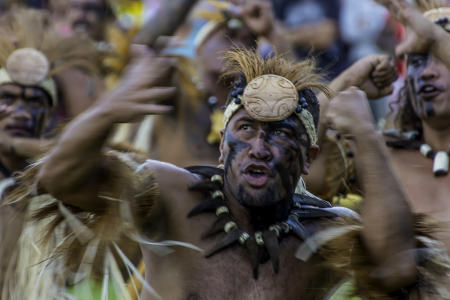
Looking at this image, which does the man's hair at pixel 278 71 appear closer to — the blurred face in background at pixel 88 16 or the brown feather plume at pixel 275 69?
the brown feather plume at pixel 275 69

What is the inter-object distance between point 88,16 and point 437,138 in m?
3.94

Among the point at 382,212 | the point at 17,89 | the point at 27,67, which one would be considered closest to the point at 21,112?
the point at 17,89

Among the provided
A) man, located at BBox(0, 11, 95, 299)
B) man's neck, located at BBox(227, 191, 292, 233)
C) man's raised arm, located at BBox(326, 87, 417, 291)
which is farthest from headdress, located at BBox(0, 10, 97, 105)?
man's raised arm, located at BBox(326, 87, 417, 291)

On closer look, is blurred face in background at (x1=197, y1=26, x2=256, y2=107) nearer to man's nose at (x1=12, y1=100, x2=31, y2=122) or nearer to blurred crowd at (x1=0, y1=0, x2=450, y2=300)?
blurred crowd at (x1=0, y1=0, x2=450, y2=300)

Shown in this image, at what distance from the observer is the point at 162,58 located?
325cm

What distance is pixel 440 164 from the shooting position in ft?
15.9

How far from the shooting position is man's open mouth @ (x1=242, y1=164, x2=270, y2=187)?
11.8 ft

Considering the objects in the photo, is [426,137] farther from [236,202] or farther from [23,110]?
[23,110]

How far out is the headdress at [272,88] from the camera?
3.68 meters

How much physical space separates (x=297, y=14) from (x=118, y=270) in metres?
4.44

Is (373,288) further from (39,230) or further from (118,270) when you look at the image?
(39,230)

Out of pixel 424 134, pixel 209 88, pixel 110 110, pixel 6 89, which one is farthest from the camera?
pixel 209 88

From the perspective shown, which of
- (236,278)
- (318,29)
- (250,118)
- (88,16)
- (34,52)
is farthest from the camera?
(88,16)

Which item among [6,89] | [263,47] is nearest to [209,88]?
[263,47]
